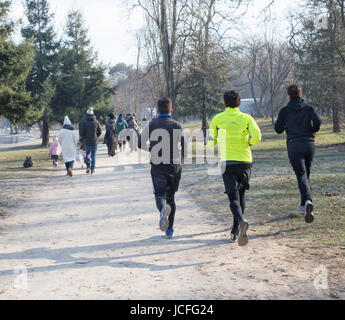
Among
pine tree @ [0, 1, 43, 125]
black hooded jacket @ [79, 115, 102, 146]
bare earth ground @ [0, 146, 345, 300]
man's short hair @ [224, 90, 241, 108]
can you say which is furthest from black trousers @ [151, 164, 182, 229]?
pine tree @ [0, 1, 43, 125]

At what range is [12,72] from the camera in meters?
26.9

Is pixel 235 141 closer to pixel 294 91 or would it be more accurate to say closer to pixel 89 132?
pixel 294 91

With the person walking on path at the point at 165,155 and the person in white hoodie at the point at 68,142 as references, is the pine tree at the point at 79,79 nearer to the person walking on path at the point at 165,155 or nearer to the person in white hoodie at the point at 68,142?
the person in white hoodie at the point at 68,142

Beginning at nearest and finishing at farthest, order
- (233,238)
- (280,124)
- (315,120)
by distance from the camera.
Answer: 1. (233,238)
2. (315,120)
3. (280,124)

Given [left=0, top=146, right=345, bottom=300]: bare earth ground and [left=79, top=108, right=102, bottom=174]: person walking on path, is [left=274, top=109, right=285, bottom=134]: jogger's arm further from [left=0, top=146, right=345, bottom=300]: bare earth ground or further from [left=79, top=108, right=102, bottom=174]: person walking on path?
[left=79, top=108, right=102, bottom=174]: person walking on path

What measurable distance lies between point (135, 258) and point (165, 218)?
0.86 meters

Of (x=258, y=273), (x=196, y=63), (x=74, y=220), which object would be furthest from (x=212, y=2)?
(x=258, y=273)

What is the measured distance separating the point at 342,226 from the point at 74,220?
14.9 ft

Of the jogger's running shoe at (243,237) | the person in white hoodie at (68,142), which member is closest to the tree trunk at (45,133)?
the person in white hoodie at (68,142)

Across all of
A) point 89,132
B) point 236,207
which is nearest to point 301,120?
point 236,207

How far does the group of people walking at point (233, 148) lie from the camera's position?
658 cm
